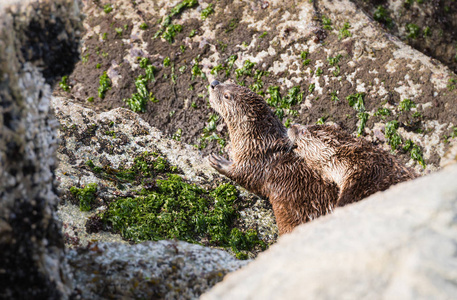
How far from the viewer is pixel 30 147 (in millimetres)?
1779

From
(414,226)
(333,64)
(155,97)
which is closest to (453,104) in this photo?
(333,64)

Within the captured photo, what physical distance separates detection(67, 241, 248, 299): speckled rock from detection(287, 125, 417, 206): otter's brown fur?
146 cm

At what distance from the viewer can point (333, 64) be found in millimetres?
5605

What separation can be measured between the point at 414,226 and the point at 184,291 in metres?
1.18

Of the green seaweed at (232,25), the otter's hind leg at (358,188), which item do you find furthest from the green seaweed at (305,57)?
the otter's hind leg at (358,188)

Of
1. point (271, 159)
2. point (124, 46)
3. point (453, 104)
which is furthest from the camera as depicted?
point (124, 46)

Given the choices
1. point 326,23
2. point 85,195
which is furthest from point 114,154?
point 326,23

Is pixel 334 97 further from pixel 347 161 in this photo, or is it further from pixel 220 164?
pixel 347 161

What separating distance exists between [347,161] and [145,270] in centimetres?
218

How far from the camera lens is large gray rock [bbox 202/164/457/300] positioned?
1.30m

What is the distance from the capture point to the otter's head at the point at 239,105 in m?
4.67

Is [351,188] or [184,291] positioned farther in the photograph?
[351,188]

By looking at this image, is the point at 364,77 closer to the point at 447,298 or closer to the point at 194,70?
the point at 194,70

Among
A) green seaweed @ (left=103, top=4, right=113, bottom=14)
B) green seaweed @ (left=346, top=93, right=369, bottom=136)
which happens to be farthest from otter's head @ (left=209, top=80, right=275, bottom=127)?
green seaweed @ (left=103, top=4, right=113, bottom=14)
